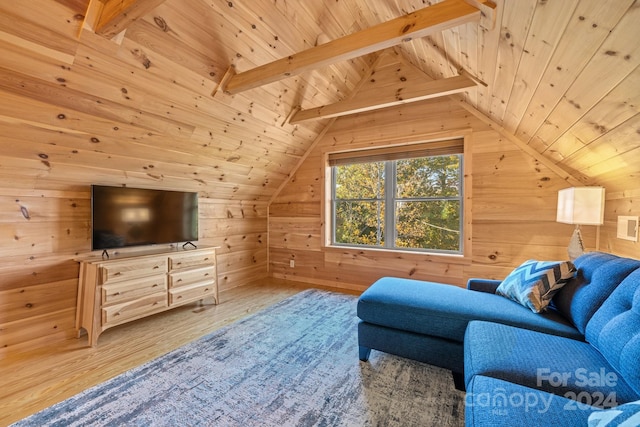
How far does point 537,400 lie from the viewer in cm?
99

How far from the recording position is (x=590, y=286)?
1.58 meters

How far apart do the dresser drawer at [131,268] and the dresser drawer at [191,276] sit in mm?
150

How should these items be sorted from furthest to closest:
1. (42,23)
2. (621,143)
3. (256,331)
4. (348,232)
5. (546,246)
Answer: (348,232), (546,246), (256,331), (621,143), (42,23)

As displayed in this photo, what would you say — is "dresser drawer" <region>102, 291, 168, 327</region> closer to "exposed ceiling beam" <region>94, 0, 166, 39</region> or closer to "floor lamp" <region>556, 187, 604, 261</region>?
"exposed ceiling beam" <region>94, 0, 166, 39</region>

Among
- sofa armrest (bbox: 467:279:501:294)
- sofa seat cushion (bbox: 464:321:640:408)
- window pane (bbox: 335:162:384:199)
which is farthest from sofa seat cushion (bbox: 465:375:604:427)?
window pane (bbox: 335:162:384:199)

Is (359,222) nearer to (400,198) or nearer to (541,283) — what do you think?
(400,198)

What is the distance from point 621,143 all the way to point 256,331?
10.1 feet

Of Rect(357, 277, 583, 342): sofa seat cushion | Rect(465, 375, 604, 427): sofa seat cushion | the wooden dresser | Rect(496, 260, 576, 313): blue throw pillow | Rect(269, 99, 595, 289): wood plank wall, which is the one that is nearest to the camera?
Rect(465, 375, 604, 427): sofa seat cushion

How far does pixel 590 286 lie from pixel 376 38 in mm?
2019

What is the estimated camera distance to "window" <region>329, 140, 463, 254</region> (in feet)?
11.3

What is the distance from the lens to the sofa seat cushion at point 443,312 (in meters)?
1.67

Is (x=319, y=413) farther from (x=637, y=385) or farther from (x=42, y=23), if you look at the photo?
(x=42, y=23)

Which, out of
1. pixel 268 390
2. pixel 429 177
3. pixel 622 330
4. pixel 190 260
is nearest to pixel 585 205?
pixel 622 330

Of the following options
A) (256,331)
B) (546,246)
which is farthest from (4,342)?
(546,246)
